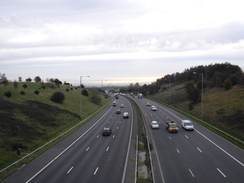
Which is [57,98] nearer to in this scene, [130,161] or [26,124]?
[26,124]

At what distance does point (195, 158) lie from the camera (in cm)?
2281

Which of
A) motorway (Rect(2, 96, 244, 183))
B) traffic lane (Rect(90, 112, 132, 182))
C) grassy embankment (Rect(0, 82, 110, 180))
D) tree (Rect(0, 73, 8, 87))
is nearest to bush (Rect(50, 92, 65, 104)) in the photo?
grassy embankment (Rect(0, 82, 110, 180))

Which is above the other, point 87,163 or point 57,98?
point 57,98

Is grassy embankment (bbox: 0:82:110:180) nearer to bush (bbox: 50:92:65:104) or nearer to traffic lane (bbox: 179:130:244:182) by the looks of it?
bush (bbox: 50:92:65:104)

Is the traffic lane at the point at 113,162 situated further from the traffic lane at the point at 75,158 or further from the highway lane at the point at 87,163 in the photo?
the traffic lane at the point at 75,158

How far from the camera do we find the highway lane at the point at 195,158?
717 inches

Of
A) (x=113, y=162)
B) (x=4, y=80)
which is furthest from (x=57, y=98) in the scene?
(x=113, y=162)

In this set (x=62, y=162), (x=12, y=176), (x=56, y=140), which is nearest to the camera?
(x=12, y=176)

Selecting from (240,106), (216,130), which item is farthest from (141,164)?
(240,106)

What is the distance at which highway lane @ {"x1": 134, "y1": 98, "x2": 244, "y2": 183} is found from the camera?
18203mm

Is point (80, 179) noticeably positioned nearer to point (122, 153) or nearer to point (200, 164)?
point (122, 153)

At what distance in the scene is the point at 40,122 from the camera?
37.1m

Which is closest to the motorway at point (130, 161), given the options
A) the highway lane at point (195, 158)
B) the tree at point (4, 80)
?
the highway lane at point (195, 158)

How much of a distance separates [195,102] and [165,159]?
46635 millimetres
